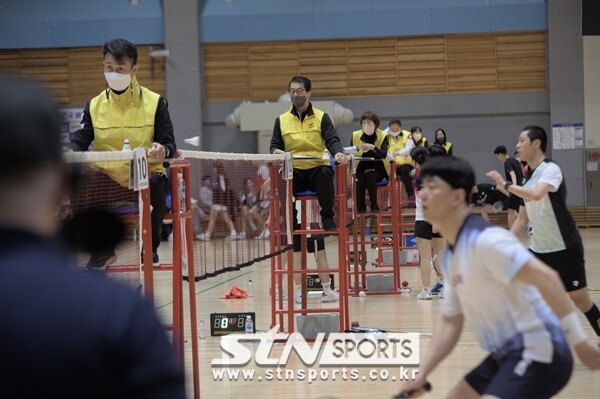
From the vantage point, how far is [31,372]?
50.3 inches

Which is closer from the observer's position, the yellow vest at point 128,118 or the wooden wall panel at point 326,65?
the yellow vest at point 128,118

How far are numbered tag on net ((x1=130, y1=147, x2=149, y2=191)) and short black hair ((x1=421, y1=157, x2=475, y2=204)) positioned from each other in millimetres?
1777

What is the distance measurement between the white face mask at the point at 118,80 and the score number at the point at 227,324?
160 inches

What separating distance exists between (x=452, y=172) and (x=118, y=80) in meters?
2.80

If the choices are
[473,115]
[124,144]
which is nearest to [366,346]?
[124,144]

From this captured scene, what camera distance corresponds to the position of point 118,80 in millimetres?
6121

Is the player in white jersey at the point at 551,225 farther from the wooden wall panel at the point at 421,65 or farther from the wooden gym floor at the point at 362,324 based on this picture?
the wooden wall panel at the point at 421,65

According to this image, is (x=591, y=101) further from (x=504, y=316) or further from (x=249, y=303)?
(x=504, y=316)

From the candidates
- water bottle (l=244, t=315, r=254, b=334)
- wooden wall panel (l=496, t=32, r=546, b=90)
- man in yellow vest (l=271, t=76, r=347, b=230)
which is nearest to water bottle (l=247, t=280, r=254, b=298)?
water bottle (l=244, t=315, r=254, b=334)

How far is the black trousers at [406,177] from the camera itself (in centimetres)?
1717

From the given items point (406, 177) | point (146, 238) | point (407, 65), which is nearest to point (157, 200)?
point (146, 238)

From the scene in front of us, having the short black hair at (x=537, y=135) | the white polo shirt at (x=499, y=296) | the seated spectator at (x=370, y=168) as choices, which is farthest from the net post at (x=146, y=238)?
the seated spectator at (x=370, y=168)

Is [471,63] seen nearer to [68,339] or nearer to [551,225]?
[551,225]

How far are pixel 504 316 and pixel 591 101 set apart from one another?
2165 centimetres
